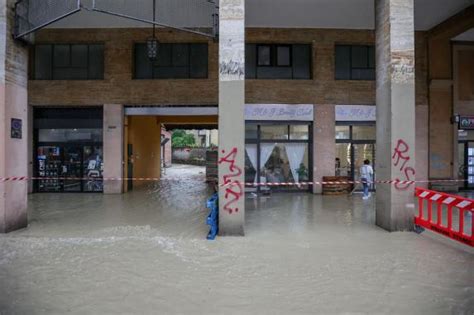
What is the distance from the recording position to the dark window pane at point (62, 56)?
1520 cm

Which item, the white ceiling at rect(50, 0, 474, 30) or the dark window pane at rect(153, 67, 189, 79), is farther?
the dark window pane at rect(153, 67, 189, 79)

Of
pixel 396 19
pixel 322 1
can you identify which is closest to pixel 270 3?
pixel 322 1

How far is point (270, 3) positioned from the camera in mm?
12867

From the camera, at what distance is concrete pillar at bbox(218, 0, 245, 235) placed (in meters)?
7.48

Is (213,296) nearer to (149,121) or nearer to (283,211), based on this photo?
(283,211)

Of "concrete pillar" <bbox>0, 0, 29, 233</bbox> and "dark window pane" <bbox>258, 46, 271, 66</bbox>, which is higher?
"dark window pane" <bbox>258, 46, 271, 66</bbox>

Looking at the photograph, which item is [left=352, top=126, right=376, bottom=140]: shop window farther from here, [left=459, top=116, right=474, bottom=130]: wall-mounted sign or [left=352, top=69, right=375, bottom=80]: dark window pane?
[left=459, top=116, right=474, bottom=130]: wall-mounted sign

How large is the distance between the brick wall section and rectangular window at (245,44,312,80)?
11.7 inches

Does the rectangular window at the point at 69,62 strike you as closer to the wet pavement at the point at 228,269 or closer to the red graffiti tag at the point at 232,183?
the wet pavement at the point at 228,269

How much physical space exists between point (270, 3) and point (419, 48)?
6997mm

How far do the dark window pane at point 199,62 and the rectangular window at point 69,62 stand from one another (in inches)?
148

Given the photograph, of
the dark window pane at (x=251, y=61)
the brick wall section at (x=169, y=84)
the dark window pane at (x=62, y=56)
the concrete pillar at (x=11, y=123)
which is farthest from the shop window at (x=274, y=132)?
the concrete pillar at (x=11, y=123)

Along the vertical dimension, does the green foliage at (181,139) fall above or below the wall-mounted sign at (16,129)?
above

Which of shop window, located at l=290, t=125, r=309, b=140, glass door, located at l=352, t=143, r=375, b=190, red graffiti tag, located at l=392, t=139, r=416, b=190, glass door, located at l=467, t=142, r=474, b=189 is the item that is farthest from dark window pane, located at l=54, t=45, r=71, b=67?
glass door, located at l=467, t=142, r=474, b=189
